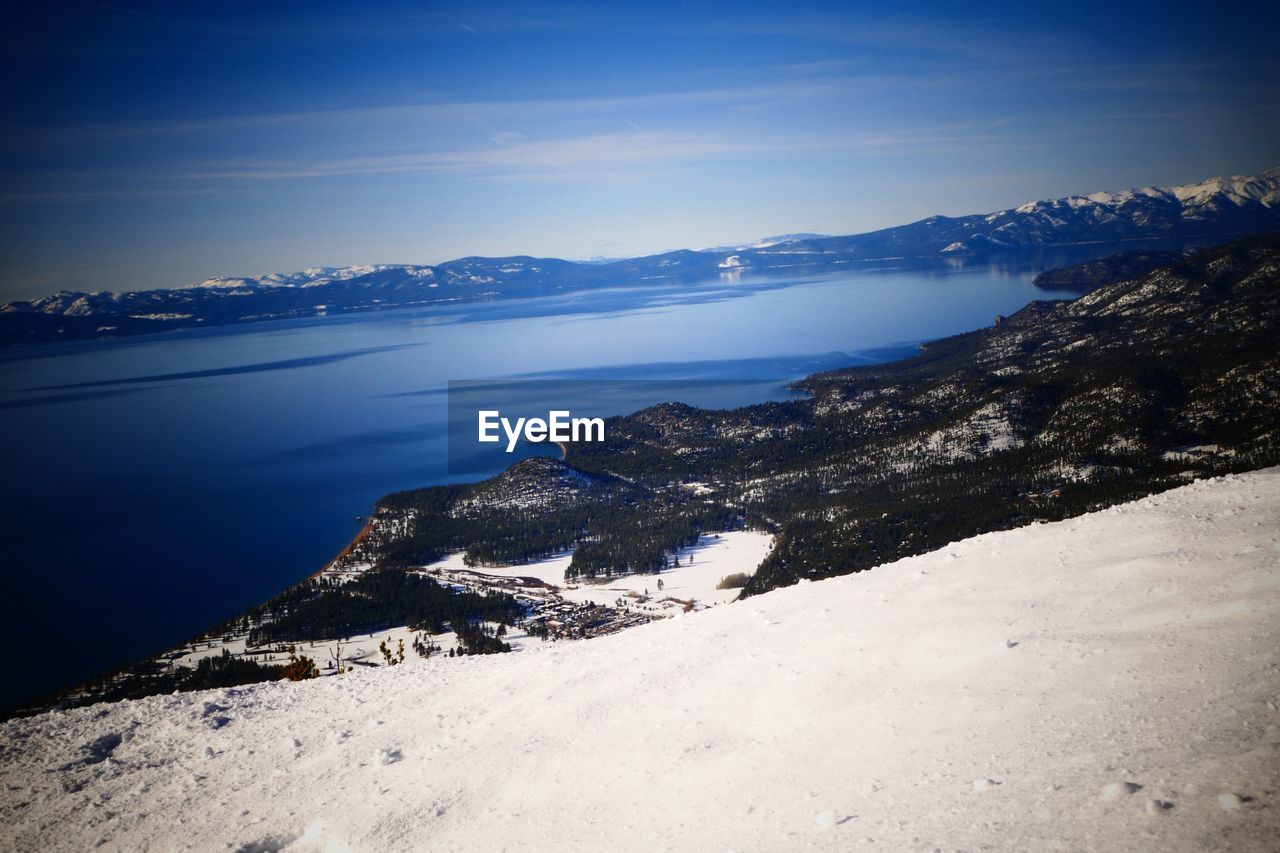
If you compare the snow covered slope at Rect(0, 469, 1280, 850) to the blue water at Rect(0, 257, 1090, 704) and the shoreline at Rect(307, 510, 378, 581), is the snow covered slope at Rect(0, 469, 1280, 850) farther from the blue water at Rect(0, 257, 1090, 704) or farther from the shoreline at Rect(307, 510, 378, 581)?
the shoreline at Rect(307, 510, 378, 581)

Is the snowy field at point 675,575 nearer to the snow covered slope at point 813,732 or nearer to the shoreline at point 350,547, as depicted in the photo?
the shoreline at point 350,547

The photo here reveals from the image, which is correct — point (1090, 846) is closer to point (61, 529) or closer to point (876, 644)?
point (876, 644)

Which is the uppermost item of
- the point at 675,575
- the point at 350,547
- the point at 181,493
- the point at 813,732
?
the point at 813,732

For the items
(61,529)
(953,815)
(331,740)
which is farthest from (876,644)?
(61,529)

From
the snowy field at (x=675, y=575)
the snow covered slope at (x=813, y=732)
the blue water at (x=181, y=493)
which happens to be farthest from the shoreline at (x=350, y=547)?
the snow covered slope at (x=813, y=732)

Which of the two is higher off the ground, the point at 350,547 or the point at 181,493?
the point at 181,493

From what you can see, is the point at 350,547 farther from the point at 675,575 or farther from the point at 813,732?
the point at 813,732

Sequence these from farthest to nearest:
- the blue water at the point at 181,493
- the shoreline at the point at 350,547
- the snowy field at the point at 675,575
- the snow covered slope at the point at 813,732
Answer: the shoreline at the point at 350,547, the blue water at the point at 181,493, the snowy field at the point at 675,575, the snow covered slope at the point at 813,732

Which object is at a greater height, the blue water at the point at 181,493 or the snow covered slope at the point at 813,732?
the snow covered slope at the point at 813,732

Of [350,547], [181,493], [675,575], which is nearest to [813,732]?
[675,575]
